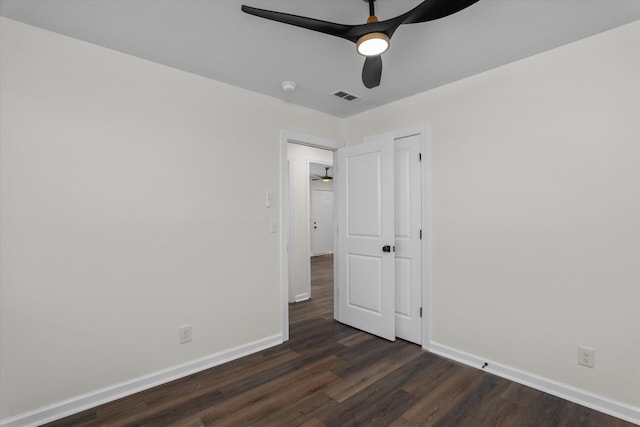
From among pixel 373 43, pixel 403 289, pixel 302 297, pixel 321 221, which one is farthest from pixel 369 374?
pixel 321 221

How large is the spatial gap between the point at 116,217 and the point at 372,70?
2.09 metres

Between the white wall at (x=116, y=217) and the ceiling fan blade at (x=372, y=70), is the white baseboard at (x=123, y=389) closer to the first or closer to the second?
the white wall at (x=116, y=217)

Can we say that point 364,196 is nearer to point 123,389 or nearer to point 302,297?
point 302,297

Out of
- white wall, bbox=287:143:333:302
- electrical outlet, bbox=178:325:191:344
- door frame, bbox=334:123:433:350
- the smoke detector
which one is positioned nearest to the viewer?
electrical outlet, bbox=178:325:191:344

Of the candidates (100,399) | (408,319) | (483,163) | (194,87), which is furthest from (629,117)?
(100,399)

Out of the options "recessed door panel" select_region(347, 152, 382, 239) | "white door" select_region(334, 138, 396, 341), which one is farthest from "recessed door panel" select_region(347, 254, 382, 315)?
"recessed door panel" select_region(347, 152, 382, 239)

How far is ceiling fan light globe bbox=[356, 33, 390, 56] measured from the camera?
1616mm

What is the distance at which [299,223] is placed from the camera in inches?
184

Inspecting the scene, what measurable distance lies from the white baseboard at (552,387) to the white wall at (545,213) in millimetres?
35

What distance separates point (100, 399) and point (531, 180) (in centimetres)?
358

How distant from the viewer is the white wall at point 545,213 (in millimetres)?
1998

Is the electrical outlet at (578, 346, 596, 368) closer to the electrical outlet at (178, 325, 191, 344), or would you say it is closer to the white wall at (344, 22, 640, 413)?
the white wall at (344, 22, 640, 413)

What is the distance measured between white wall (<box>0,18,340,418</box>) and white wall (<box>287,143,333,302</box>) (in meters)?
1.54

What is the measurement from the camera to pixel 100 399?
2146mm
